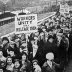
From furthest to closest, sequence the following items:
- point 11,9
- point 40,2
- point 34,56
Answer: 1. point 40,2
2. point 11,9
3. point 34,56

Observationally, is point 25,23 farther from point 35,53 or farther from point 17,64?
point 17,64

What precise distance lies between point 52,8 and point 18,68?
23.4ft

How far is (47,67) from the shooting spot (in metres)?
4.56

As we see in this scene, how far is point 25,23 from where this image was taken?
6.08 metres

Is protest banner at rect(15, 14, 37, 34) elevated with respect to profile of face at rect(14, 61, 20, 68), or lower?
elevated

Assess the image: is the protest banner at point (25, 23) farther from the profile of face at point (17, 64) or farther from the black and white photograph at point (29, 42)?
the profile of face at point (17, 64)

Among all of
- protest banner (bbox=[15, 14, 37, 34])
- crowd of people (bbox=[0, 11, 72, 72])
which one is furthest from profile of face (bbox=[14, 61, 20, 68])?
protest banner (bbox=[15, 14, 37, 34])

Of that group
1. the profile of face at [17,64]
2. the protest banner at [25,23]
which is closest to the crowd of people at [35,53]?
the profile of face at [17,64]

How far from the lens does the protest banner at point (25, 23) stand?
19.7 feet

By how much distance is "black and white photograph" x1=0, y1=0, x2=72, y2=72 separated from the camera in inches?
180

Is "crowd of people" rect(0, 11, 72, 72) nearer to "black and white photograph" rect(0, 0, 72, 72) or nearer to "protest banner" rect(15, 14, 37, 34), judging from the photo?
"black and white photograph" rect(0, 0, 72, 72)

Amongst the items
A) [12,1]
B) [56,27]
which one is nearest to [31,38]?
[56,27]

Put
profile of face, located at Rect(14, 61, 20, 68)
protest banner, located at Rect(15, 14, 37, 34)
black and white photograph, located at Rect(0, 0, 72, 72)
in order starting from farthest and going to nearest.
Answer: protest banner, located at Rect(15, 14, 37, 34), black and white photograph, located at Rect(0, 0, 72, 72), profile of face, located at Rect(14, 61, 20, 68)

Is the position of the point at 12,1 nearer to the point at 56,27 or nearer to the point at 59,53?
the point at 56,27
